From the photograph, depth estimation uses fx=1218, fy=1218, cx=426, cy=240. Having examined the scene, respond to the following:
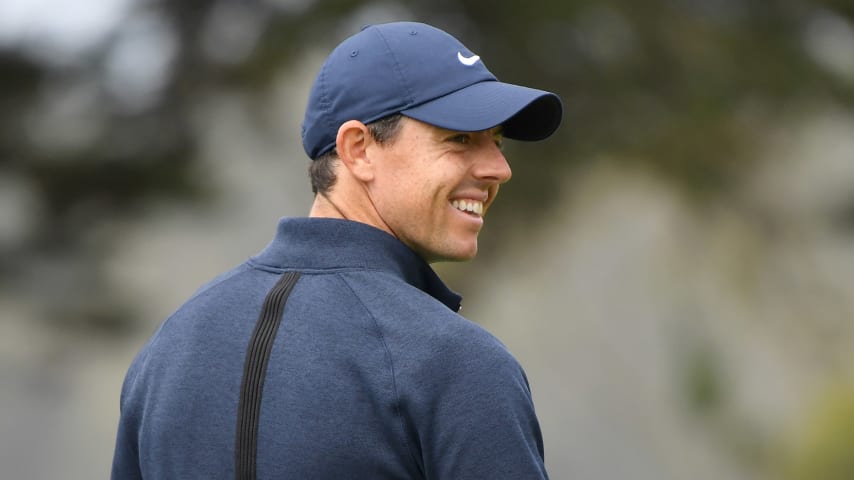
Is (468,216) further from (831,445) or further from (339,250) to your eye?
(831,445)

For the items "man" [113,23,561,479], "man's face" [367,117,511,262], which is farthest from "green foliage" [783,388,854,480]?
"man's face" [367,117,511,262]

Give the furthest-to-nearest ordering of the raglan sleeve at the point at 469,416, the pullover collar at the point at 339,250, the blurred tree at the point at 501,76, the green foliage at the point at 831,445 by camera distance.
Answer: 1. the blurred tree at the point at 501,76
2. the green foliage at the point at 831,445
3. the pullover collar at the point at 339,250
4. the raglan sleeve at the point at 469,416

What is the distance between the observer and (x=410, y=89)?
1.38 metres

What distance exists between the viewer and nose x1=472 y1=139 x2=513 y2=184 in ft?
4.67

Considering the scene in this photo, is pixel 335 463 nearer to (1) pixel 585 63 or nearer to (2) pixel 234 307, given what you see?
(2) pixel 234 307

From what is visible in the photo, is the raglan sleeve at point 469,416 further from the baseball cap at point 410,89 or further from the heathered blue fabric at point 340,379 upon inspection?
the baseball cap at point 410,89

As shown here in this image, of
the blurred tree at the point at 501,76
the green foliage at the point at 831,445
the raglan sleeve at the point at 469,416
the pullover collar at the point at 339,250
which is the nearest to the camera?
the raglan sleeve at the point at 469,416

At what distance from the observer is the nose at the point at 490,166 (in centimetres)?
142

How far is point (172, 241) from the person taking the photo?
6.00 meters

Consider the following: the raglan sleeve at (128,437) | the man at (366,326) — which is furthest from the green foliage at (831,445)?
the raglan sleeve at (128,437)

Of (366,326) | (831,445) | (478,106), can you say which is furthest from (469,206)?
(831,445)

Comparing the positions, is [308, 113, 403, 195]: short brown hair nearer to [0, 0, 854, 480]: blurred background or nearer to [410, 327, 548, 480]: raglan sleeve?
[410, 327, 548, 480]: raglan sleeve

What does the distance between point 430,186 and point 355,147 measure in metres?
0.10

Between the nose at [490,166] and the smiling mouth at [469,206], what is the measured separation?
0.10 ft
